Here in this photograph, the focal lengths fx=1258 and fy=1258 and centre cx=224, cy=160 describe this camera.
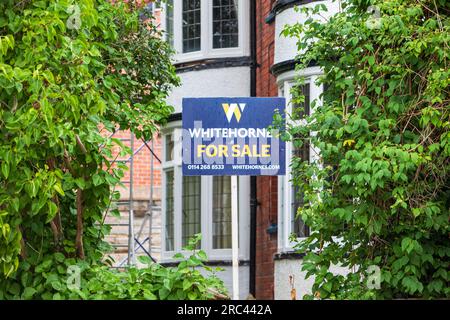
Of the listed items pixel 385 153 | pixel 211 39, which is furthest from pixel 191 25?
pixel 385 153

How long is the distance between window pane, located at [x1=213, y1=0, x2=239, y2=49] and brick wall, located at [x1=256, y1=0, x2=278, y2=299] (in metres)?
0.50

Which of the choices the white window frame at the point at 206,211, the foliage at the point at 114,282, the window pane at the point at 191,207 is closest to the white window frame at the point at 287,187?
the white window frame at the point at 206,211

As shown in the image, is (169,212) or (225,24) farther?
(169,212)

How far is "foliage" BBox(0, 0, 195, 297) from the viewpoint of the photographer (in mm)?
10719

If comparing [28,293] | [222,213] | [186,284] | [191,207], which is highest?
[191,207]

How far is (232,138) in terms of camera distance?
39.6ft

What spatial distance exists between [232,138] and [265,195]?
22.6 ft

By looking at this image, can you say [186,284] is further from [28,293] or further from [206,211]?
[206,211]

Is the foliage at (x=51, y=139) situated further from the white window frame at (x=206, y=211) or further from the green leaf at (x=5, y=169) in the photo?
the white window frame at (x=206, y=211)

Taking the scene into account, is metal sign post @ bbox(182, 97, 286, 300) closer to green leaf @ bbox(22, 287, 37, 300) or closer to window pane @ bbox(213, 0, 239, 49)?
green leaf @ bbox(22, 287, 37, 300)

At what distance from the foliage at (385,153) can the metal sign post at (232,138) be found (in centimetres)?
29

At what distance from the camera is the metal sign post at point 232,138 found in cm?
1197

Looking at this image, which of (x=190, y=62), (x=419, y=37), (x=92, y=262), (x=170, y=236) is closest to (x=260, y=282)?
(x=170, y=236)

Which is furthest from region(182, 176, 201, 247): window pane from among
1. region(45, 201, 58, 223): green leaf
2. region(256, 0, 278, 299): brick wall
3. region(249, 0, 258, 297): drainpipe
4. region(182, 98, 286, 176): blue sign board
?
region(45, 201, 58, 223): green leaf
